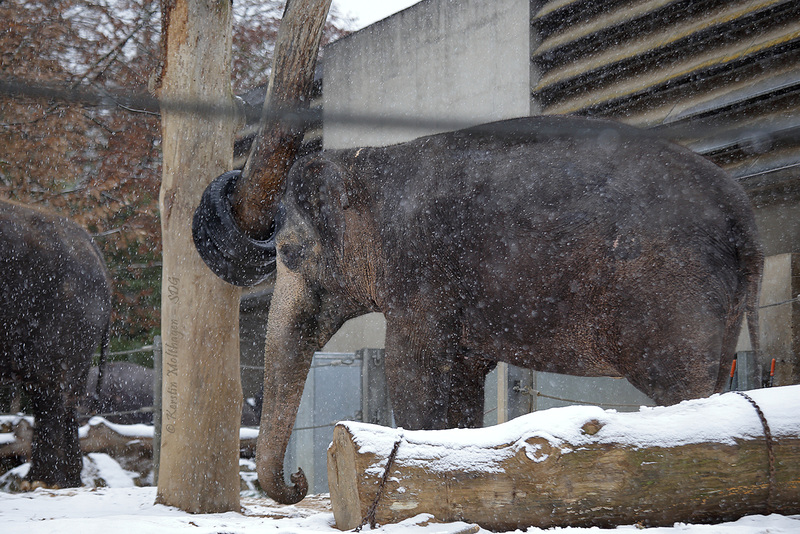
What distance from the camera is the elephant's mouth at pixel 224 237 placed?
14.4 feet

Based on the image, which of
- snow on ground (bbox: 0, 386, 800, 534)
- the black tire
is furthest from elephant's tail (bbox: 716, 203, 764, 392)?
the black tire

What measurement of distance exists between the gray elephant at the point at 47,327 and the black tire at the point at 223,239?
2.52 metres

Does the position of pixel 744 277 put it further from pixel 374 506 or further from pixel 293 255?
pixel 293 255

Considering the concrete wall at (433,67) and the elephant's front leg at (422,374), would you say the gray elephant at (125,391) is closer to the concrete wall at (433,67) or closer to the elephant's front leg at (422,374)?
the concrete wall at (433,67)

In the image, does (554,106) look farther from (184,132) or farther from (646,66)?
(184,132)

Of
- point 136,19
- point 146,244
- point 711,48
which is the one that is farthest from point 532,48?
point 146,244

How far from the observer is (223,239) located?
14.4 feet

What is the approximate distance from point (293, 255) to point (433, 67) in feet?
15.0

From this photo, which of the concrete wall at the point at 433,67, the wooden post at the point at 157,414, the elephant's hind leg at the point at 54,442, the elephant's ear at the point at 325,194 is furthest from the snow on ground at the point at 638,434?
the concrete wall at the point at 433,67

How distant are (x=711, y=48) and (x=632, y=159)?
3.15 m

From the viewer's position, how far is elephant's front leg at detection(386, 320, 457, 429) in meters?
3.77

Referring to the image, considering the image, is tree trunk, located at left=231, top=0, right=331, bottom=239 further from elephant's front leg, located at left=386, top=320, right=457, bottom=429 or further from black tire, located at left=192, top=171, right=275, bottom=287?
elephant's front leg, located at left=386, top=320, right=457, bottom=429

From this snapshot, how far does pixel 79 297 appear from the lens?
660cm

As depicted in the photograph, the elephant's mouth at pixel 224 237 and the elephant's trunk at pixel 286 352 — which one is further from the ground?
the elephant's mouth at pixel 224 237
